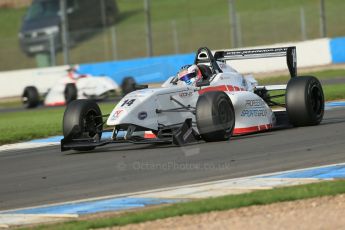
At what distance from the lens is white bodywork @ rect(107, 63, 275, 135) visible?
12.9 metres

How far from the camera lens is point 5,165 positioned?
43.2 feet

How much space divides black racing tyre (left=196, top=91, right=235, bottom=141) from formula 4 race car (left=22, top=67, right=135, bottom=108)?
1570 cm

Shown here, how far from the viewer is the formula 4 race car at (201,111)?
12.8 meters

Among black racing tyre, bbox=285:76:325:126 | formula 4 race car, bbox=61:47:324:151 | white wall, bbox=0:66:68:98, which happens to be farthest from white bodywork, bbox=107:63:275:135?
white wall, bbox=0:66:68:98

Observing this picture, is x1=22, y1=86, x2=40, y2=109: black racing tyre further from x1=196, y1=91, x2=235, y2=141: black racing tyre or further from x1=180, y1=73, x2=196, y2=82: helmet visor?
x1=196, y1=91, x2=235, y2=141: black racing tyre

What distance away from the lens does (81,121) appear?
13648 millimetres

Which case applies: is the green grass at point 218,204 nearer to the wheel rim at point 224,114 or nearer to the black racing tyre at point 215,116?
the black racing tyre at point 215,116

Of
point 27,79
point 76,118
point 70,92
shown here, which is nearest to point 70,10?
point 27,79

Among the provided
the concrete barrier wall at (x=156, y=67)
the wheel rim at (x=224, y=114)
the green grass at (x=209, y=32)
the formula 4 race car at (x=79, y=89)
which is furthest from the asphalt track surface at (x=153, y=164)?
the green grass at (x=209, y=32)

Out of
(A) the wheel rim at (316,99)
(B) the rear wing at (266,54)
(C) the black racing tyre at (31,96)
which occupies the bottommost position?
(C) the black racing tyre at (31,96)

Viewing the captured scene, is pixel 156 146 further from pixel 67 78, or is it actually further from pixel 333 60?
pixel 333 60

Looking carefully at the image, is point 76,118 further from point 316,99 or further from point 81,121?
point 316,99

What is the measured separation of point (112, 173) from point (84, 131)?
2901mm

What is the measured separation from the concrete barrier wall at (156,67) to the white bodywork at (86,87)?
3.38m
